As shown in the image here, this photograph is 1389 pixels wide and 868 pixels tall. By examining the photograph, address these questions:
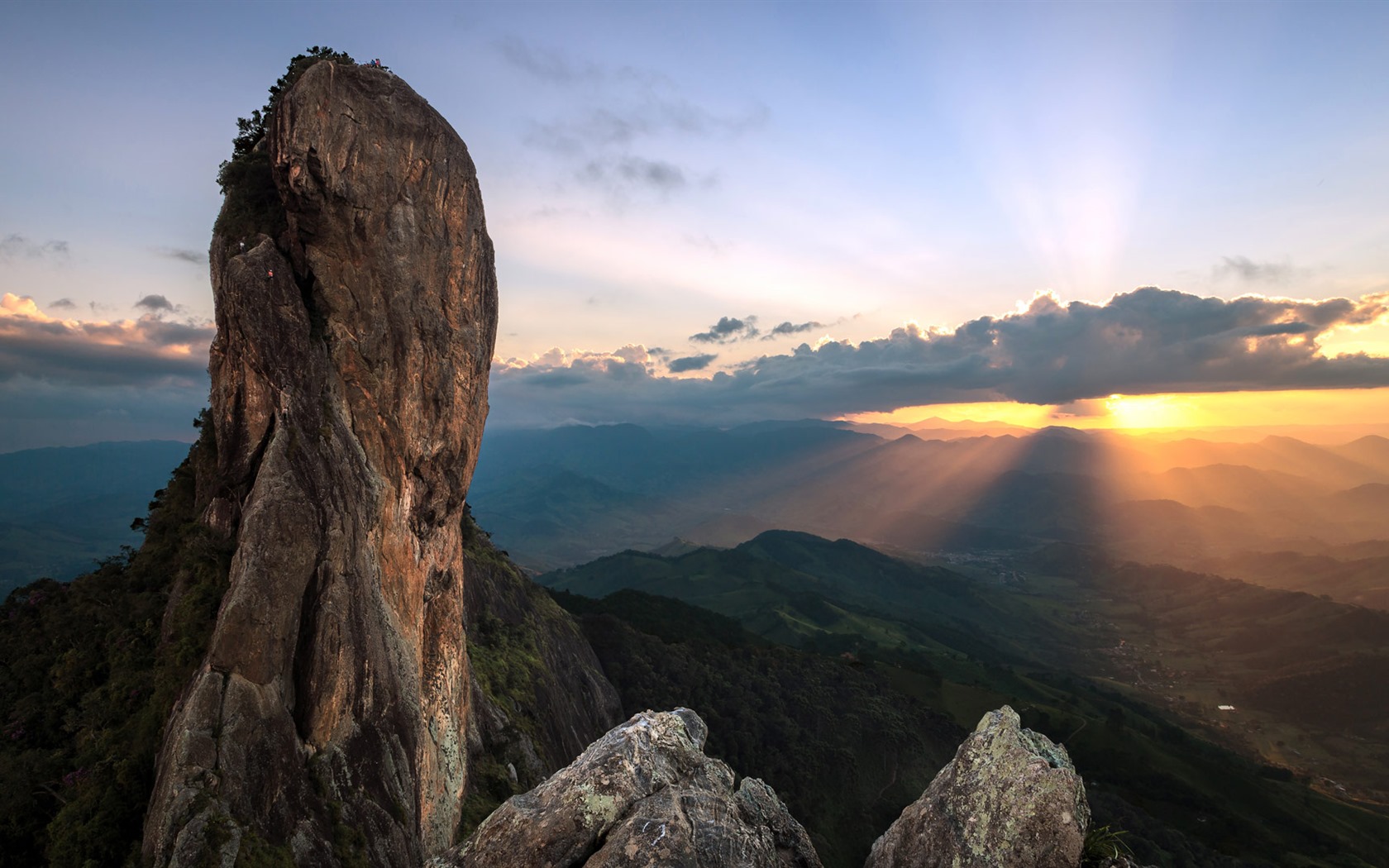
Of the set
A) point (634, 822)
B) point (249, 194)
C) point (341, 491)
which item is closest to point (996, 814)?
point (634, 822)

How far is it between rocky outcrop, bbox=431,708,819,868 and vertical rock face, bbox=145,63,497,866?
14442mm

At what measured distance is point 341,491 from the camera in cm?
2767

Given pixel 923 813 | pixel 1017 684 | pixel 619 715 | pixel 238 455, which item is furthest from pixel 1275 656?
pixel 238 455

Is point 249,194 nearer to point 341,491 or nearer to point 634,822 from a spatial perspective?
point 341,491

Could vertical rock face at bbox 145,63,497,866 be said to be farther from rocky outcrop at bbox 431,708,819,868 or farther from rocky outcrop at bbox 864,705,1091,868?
rocky outcrop at bbox 864,705,1091,868

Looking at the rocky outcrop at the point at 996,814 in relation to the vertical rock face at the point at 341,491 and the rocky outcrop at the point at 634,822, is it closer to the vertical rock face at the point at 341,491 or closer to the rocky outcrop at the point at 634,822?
the rocky outcrop at the point at 634,822

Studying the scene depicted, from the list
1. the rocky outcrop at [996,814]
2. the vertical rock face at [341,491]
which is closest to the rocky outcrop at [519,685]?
the vertical rock face at [341,491]

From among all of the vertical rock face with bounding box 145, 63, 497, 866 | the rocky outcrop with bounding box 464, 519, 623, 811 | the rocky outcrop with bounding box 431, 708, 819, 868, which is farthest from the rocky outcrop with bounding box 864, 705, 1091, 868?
the rocky outcrop with bounding box 464, 519, 623, 811

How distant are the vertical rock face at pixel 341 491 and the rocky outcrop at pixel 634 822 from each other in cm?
1444

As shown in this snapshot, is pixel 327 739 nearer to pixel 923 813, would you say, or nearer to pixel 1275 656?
pixel 923 813

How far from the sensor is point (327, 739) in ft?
81.5

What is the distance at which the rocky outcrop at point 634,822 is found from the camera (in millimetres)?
11930

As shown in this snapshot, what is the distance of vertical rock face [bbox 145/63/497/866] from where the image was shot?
71.8 feet

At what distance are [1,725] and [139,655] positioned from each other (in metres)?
5.99
